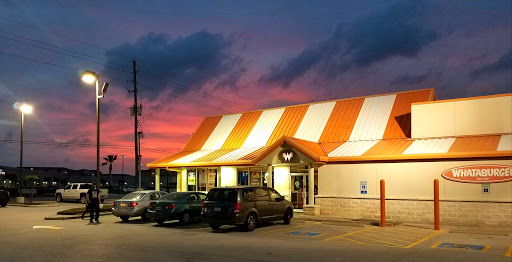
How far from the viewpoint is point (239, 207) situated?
16.7m

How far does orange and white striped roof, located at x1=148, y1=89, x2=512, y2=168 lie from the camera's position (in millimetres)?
20312

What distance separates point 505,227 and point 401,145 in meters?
5.73

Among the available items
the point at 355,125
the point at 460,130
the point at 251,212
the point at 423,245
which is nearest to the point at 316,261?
the point at 423,245

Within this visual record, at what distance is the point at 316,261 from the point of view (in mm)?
10406

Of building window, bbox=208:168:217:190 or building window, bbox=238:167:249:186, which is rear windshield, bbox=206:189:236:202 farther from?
building window, bbox=208:168:217:190

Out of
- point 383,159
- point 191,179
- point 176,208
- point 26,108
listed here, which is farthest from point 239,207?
point 26,108

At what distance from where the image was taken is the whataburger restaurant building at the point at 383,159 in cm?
1873

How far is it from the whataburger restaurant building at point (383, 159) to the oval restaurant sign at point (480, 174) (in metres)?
0.04

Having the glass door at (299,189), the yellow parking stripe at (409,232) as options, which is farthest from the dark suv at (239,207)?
the glass door at (299,189)

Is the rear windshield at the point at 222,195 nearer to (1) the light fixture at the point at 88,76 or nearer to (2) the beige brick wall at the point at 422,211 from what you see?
(2) the beige brick wall at the point at 422,211

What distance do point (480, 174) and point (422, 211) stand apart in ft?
9.75

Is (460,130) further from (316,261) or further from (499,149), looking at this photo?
(316,261)

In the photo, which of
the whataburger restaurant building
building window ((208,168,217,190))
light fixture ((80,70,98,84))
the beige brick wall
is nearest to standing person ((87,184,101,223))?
light fixture ((80,70,98,84))

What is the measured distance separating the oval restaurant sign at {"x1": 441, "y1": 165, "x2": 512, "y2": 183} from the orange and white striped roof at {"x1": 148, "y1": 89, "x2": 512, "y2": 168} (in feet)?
2.45
